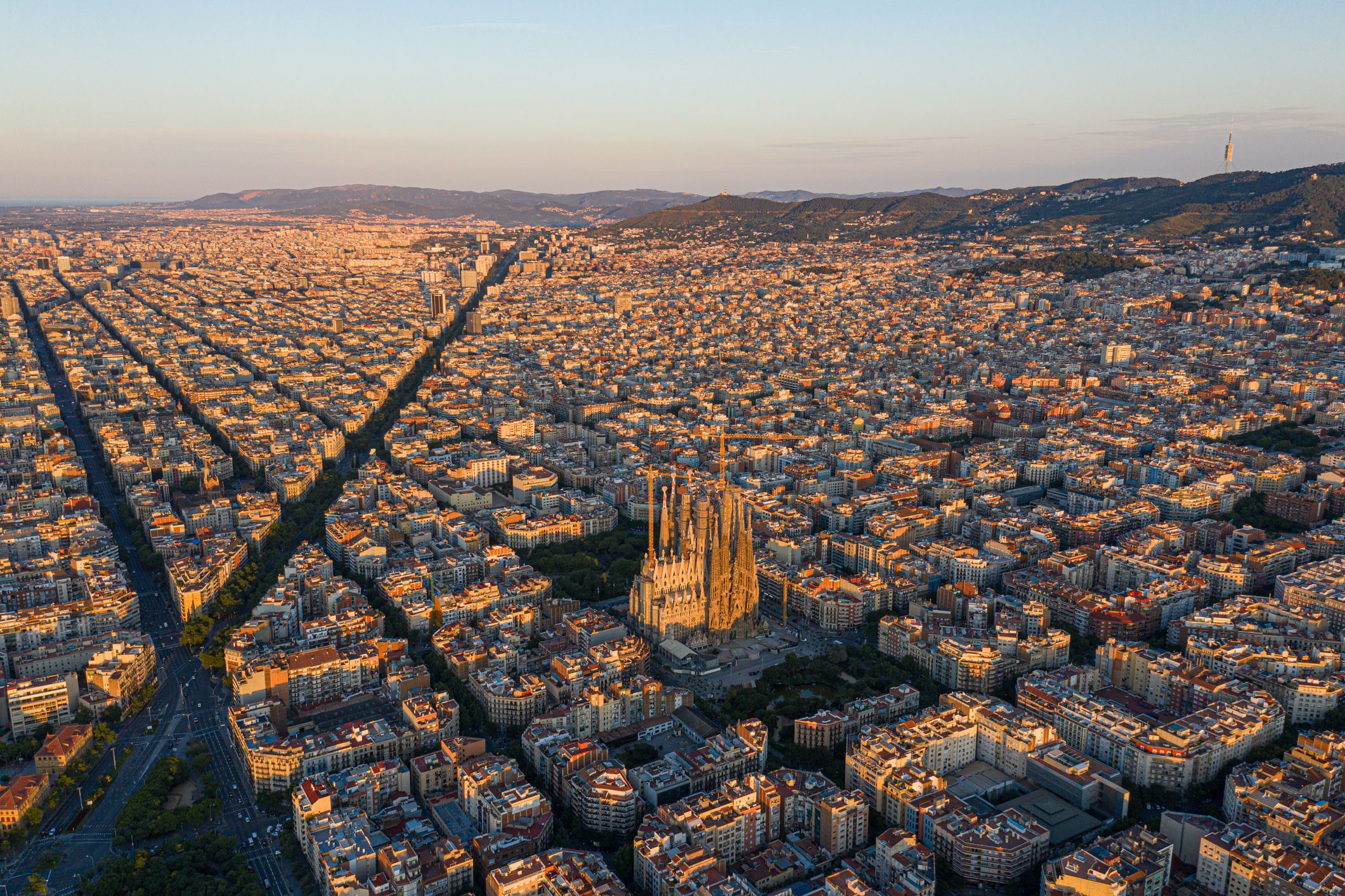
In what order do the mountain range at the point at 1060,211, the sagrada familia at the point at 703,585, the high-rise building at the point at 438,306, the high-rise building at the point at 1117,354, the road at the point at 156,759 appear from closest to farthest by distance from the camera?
1. the road at the point at 156,759
2. the sagrada familia at the point at 703,585
3. the high-rise building at the point at 1117,354
4. the high-rise building at the point at 438,306
5. the mountain range at the point at 1060,211

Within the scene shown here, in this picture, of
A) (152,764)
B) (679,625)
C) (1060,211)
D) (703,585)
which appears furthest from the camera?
(1060,211)

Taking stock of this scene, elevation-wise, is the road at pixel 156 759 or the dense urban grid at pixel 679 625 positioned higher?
the dense urban grid at pixel 679 625

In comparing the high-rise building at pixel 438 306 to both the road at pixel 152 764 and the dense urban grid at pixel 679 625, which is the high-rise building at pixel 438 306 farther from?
the road at pixel 152 764

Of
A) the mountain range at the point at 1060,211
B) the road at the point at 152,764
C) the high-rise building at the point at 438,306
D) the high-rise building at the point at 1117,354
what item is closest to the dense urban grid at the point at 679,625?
the road at the point at 152,764

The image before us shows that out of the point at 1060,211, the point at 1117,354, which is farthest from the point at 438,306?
the point at 1060,211

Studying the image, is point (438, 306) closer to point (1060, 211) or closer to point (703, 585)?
point (703, 585)

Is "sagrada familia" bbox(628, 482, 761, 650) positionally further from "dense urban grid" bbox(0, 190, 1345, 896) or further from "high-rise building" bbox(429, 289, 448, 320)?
"high-rise building" bbox(429, 289, 448, 320)

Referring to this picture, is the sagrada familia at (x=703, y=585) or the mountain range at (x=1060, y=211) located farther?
the mountain range at (x=1060, y=211)
